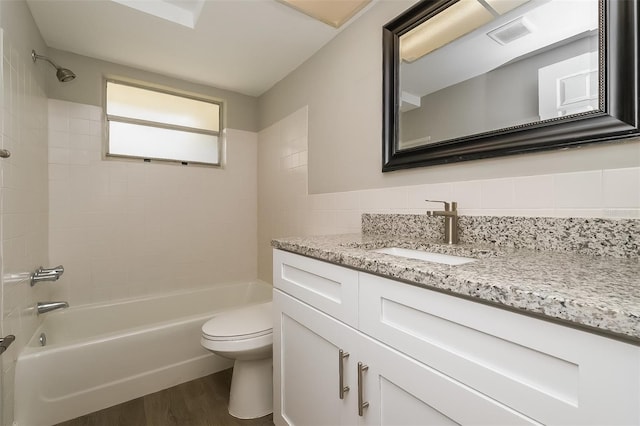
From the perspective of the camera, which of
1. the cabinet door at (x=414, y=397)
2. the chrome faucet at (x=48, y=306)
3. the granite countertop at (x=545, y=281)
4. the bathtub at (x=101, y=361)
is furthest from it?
the chrome faucet at (x=48, y=306)

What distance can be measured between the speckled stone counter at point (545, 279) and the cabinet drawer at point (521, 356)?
0.03m

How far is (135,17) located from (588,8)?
214 cm

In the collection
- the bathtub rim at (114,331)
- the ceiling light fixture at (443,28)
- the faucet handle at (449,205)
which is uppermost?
the ceiling light fixture at (443,28)

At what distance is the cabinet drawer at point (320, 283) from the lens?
92 centimetres

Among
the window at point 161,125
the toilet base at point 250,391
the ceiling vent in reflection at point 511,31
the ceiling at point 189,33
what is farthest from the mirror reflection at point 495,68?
the window at point 161,125

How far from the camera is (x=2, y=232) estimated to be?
3.96 ft

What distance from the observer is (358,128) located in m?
1.71

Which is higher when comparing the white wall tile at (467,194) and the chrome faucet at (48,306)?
the white wall tile at (467,194)

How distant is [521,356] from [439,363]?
0.18m

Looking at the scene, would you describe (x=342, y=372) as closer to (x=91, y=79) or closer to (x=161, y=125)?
(x=161, y=125)

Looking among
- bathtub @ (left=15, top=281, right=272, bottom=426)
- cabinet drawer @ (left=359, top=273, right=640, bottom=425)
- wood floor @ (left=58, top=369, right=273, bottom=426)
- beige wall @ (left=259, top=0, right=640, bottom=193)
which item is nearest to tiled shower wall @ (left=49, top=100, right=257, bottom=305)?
bathtub @ (left=15, top=281, right=272, bottom=426)

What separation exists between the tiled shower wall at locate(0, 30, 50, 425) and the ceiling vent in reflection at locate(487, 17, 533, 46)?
186 centimetres

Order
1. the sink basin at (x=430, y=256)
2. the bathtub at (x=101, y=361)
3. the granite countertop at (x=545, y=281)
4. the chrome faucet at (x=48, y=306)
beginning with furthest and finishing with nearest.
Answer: the chrome faucet at (x=48, y=306) < the bathtub at (x=101, y=361) < the sink basin at (x=430, y=256) < the granite countertop at (x=545, y=281)

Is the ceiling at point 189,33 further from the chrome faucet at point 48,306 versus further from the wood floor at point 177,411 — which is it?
the wood floor at point 177,411
